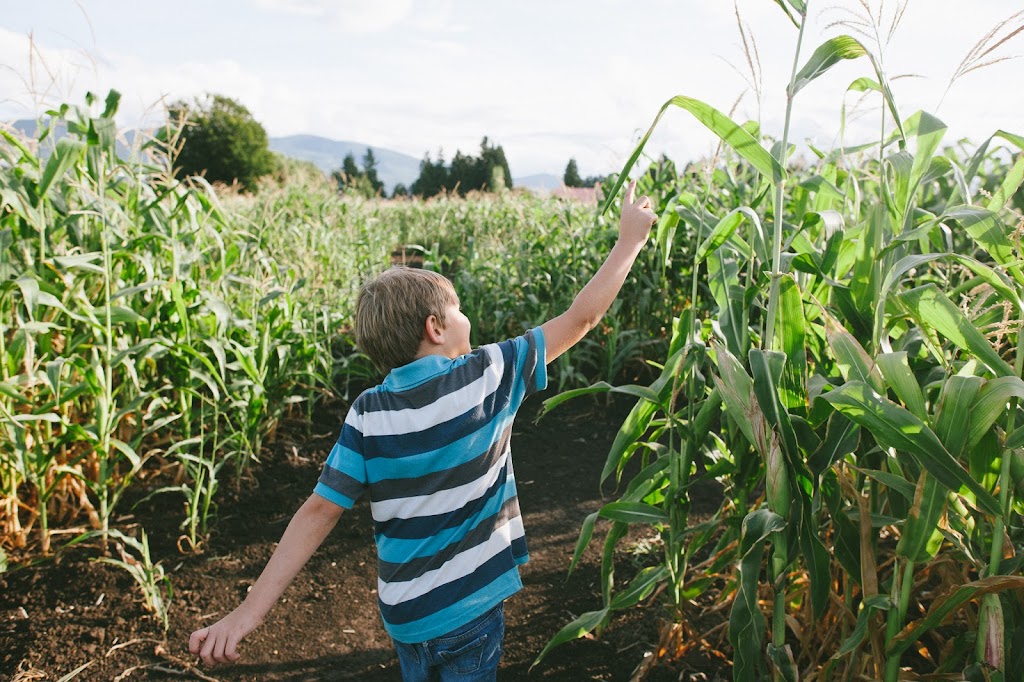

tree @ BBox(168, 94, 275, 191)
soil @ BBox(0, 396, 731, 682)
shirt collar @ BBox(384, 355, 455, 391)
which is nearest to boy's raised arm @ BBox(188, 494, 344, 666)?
shirt collar @ BBox(384, 355, 455, 391)

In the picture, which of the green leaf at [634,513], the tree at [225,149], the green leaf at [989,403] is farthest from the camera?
the tree at [225,149]

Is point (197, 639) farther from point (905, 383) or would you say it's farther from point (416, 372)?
point (905, 383)

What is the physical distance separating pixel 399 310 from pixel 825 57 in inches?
36.8

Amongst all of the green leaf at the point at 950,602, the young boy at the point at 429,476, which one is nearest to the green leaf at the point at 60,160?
the young boy at the point at 429,476

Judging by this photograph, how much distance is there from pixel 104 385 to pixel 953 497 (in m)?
2.48

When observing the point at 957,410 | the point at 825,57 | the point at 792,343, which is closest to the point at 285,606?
the point at 792,343

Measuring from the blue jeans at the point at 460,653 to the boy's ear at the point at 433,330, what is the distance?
0.56 metres

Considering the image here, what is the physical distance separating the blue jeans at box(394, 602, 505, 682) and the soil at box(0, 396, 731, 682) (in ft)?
1.96

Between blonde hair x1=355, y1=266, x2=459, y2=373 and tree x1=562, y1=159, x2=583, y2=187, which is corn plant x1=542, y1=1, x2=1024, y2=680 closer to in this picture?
blonde hair x1=355, y1=266, x2=459, y2=373

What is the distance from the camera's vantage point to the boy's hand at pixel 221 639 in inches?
49.4

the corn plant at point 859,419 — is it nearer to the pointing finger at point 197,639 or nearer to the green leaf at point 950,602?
the green leaf at point 950,602

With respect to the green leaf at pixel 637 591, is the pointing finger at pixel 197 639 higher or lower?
higher

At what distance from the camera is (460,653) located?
146cm

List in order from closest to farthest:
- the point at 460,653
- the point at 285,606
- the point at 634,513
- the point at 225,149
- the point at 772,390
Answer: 1. the point at 772,390
2. the point at 460,653
3. the point at 634,513
4. the point at 285,606
5. the point at 225,149
